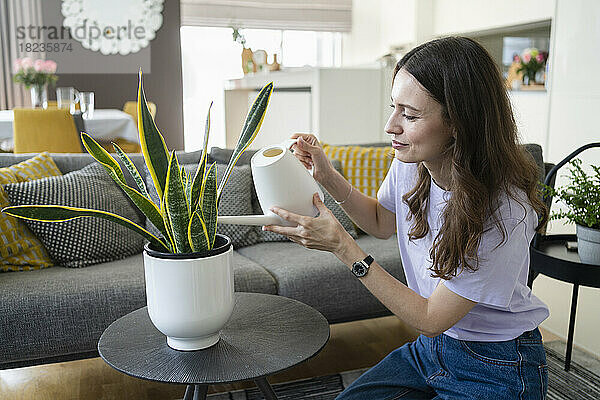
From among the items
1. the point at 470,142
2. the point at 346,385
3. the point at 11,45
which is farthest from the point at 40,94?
the point at 470,142

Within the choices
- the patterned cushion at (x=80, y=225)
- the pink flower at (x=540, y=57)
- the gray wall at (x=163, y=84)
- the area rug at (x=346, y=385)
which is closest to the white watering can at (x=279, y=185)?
the area rug at (x=346, y=385)

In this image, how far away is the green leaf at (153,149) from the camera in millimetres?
1154

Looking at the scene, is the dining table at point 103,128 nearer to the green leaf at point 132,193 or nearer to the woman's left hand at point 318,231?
the green leaf at point 132,193

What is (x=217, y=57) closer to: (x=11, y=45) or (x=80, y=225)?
(x=11, y=45)

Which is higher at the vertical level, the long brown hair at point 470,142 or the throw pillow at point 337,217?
the long brown hair at point 470,142

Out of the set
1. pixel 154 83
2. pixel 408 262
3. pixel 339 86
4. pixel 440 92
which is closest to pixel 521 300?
pixel 408 262

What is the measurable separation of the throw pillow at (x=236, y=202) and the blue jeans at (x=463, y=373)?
3.79 feet

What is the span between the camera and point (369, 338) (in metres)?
2.41

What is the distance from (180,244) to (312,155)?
44cm

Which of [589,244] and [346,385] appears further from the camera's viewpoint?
[346,385]

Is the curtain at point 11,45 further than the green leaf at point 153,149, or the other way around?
the curtain at point 11,45

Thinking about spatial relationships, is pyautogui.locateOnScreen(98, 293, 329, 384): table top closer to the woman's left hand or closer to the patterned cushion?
the woman's left hand

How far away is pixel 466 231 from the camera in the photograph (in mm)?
1152

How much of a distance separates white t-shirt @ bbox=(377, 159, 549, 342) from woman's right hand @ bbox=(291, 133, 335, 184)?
7.6 inches
